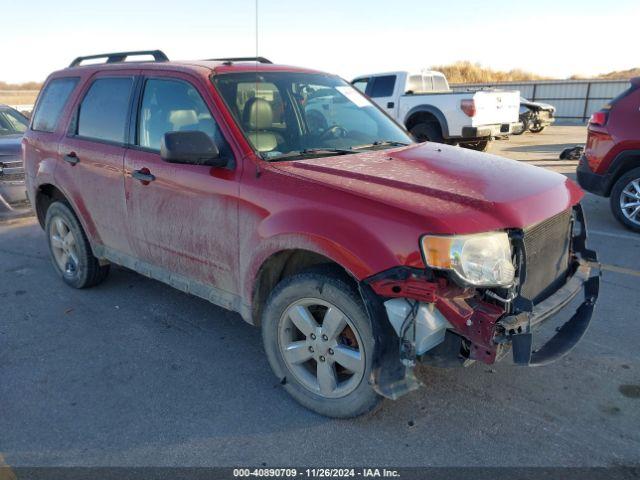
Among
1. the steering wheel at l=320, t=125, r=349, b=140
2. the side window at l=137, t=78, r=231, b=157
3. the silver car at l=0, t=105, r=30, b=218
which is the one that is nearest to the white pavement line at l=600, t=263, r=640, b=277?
the steering wheel at l=320, t=125, r=349, b=140

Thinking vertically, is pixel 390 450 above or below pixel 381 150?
below

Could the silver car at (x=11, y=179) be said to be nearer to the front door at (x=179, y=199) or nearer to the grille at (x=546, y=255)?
the front door at (x=179, y=199)

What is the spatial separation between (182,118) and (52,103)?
2.05m

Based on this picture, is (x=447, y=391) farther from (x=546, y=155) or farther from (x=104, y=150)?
(x=546, y=155)

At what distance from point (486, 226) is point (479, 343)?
0.55 metres

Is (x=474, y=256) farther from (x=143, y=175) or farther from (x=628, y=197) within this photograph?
(x=628, y=197)

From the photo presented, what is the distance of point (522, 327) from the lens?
2.51 metres

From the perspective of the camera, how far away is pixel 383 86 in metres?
13.6

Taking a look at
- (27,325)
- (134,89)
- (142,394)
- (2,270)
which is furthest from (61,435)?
(2,270)

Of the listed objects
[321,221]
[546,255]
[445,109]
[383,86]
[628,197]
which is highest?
[383,86]

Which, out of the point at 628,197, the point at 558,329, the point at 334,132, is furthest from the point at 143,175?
the point at 628,197

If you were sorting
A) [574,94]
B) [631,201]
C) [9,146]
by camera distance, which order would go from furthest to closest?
[574,94], [9,146], [631,201]

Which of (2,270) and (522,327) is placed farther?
(2,270)

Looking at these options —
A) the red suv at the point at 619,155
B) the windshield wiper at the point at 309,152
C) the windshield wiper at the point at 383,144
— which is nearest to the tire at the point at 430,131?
the red suv at the point at 619,155
